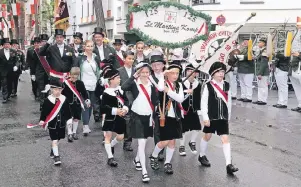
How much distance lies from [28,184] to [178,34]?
3414 millimetres

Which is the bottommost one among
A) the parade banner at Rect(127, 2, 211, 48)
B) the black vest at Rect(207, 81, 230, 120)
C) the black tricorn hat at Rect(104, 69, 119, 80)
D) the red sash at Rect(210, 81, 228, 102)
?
the black vest at Rect(207, 81, 230, 120)

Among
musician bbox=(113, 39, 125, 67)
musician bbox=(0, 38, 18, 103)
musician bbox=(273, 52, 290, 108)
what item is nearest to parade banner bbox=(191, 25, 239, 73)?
musician bbox=(113, 39, 125, 67)

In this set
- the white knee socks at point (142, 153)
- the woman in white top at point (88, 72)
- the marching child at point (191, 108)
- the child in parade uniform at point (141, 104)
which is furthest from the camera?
the woman in white top at point (88, 72)

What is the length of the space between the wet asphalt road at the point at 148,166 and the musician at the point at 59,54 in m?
1.49

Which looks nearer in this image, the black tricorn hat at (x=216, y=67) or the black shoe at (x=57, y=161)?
the black tricorn hat at (x=216, y=67)

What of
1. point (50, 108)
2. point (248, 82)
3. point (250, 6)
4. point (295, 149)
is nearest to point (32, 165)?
point (50, 108)

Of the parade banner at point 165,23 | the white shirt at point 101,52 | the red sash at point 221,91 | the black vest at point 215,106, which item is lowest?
the black vest at point 215,106

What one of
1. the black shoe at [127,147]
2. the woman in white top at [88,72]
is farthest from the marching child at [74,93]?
the black shoe at [127,147]

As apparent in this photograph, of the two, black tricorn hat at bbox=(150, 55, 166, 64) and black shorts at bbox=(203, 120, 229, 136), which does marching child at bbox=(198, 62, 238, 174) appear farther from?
Answer: black tricorn hat at bbox=(150, 55, 166, 64)

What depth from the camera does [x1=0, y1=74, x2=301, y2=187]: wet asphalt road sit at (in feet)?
21.5

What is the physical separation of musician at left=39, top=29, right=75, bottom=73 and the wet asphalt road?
1.49 m

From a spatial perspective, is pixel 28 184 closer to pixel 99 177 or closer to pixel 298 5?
pixel 99 177

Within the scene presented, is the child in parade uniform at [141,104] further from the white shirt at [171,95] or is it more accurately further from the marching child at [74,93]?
the marching child at [74,93]

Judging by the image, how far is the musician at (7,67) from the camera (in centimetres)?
1602
